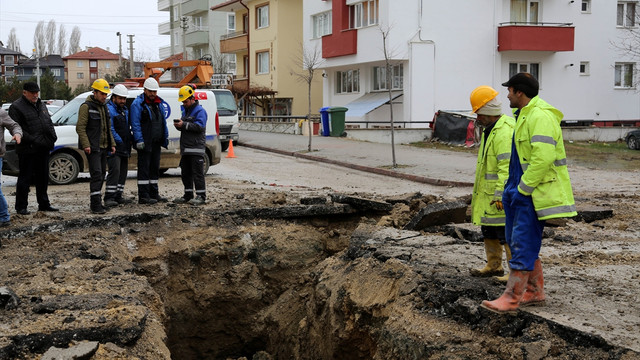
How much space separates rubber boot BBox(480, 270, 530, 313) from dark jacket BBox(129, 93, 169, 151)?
6.54 m

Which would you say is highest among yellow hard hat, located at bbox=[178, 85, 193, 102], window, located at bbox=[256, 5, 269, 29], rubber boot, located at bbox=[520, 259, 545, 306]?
window, located at bbox=[256, 5, 269, 29]

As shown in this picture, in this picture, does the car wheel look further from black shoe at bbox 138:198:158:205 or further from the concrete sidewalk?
the concrete sidewalk

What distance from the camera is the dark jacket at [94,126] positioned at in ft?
29.4

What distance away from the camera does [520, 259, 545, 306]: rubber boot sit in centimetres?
483

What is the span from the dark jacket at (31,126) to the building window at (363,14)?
21921 millimetres

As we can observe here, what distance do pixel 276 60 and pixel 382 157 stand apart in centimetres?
2165

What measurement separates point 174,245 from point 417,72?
21135 millimetres

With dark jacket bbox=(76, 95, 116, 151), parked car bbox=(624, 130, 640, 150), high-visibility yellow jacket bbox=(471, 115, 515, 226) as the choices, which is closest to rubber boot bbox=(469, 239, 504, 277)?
high-visibility yellow jacket bbox=(471, 115, 515, 226)

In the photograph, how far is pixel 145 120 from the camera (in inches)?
384

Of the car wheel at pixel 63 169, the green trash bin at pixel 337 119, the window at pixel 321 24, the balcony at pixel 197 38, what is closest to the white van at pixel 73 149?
the car wheel at pixel 63 169

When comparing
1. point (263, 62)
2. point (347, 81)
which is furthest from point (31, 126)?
point (263, 62)

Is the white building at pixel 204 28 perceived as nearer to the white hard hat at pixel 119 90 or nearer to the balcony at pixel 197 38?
the balcony at pixel 197 38

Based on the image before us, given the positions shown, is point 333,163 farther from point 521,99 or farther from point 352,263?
point 521,99

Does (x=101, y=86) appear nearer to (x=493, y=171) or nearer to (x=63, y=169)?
(x=63, y=169)
